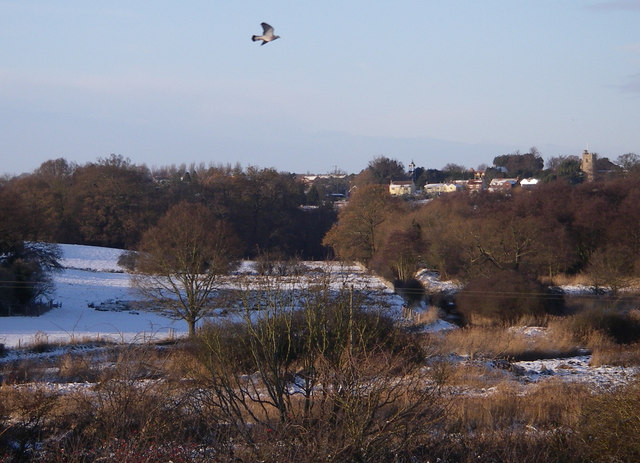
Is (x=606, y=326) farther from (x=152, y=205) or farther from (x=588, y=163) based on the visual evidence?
(x=588, y=163)

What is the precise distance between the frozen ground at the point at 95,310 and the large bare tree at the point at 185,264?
0.92 metres

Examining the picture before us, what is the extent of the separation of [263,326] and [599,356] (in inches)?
623

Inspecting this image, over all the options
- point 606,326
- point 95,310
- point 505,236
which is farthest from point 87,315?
point 606,326

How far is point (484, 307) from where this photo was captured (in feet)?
93.3

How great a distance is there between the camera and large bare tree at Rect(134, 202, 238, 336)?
2470cm

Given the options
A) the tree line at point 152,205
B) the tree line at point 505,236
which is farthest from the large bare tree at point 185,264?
the tree line at point 152,205

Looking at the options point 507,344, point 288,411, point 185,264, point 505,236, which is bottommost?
point 507,344

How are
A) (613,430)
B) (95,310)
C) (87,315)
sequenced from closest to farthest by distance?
(613,430) < (87,315) < (95,310)

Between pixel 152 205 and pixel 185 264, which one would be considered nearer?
pixel 185 264

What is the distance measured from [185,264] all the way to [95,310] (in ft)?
33.2

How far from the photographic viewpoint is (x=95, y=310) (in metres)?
32.2

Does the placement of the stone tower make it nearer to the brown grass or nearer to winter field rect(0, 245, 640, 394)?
winter field rect(0, 245, 640, 394)

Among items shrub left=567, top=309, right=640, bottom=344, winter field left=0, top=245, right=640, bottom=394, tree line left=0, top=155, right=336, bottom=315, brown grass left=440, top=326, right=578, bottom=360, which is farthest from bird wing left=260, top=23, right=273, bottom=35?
tree line left=0, top=155, right=336, bottom=315

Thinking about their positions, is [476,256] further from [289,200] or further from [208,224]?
[289,200]
